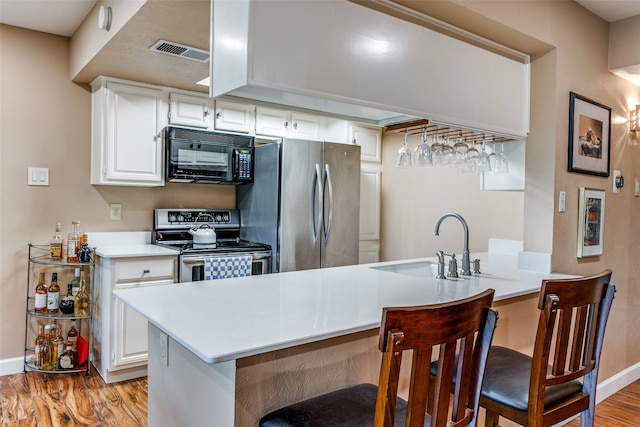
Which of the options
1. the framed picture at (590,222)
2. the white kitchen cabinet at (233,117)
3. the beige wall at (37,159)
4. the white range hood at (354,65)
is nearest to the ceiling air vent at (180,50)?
the white kitchen cabinet at (233,117)

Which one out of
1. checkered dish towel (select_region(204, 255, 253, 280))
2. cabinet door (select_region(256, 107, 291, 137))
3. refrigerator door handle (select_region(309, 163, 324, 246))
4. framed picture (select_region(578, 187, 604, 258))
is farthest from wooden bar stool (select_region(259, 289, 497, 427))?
cabinet door (select_region(256, 107, 291, 137))

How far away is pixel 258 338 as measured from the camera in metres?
1.21

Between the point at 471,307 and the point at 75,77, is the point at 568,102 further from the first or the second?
the point at 75,77

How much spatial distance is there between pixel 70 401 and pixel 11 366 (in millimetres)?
768

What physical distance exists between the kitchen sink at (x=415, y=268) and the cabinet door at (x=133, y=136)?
1907 mm

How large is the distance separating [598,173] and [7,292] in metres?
3.96

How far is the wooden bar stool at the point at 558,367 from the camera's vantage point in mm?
1375

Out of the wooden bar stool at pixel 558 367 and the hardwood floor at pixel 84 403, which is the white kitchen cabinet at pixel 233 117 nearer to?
the hardwood floor at pixel 84 403

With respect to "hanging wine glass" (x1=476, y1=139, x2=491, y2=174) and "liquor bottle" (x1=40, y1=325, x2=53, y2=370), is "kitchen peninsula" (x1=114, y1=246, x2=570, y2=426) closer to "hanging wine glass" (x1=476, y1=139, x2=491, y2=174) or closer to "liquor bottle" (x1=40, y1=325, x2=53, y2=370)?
"hanging wine glass" (x1=476, y1=139, x2=491, y2=174)

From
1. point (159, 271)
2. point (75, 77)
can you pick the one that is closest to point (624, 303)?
point (159, 271)

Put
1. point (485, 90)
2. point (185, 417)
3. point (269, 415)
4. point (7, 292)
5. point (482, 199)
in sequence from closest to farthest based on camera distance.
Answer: point (269, 415)
point (185, 417)
point (485, 90)
point (7, 292)
point (482, 199)

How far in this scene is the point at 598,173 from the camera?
2.71 metres

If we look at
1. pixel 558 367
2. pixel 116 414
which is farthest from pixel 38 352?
pixel 558 367

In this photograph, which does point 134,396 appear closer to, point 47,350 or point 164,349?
point 47,350
